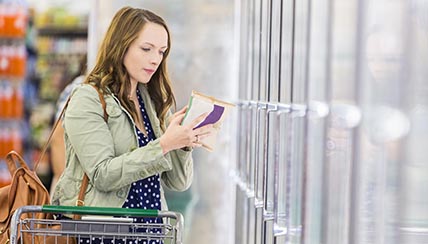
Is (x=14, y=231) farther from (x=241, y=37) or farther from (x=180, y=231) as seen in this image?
(x=241, y=37)

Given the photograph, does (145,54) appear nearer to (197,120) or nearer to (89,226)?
(197,120)

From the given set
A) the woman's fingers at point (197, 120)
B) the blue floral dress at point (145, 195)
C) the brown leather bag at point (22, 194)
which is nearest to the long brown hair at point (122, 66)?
the blue floral dress at point (145, 195)

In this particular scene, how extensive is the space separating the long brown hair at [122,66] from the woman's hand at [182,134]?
19 cm

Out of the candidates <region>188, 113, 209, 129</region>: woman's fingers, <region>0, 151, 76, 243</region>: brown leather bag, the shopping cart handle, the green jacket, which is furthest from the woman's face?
the shopping cart handle

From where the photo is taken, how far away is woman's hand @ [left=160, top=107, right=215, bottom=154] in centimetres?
346

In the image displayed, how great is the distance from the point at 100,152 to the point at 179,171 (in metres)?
0.41

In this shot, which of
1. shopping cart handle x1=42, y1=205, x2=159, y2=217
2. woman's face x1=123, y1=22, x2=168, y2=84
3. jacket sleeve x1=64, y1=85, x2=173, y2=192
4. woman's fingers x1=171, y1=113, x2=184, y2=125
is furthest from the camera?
woman's face x1=123, y1=22, x2=168, y2=84

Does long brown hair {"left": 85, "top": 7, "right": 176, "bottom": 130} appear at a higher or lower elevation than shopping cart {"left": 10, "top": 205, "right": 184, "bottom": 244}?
higher

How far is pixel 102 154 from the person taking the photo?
3496mm

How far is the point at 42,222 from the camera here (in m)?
3.35

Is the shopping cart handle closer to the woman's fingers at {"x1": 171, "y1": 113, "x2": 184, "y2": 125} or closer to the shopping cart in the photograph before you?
the shopping cart

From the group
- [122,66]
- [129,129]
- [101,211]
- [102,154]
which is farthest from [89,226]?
[122,66]

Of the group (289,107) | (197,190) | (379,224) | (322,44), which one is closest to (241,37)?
(197,190)

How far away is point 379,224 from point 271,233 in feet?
6.72
